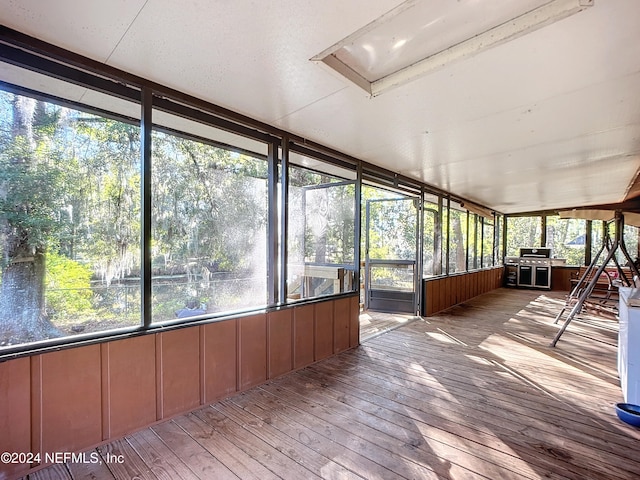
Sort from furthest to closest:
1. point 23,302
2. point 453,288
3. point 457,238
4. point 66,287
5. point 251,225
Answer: point 457,238
point 453,288
point 251,225
point 66,287
point 23,302

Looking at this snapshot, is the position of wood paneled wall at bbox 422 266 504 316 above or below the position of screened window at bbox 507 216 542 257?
below

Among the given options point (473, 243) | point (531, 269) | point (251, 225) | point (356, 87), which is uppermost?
point (356, 87)

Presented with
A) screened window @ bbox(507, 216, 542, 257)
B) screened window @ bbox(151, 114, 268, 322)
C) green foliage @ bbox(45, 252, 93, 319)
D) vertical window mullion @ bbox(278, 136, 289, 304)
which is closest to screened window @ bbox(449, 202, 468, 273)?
screened window @ bbox(507, 216, 542, 257)

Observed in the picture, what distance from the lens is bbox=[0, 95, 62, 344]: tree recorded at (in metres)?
1.69

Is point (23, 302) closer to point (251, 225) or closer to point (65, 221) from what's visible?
point (65, 221)

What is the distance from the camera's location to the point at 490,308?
6.21m

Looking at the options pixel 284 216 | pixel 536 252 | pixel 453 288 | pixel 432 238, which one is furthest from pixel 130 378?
pixel 536 252

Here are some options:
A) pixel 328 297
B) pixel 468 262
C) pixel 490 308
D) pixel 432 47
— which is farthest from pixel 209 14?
pixel 468 262

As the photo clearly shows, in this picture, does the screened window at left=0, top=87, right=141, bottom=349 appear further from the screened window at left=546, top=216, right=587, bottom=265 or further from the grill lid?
the screened window at left=546, top=216, right=587, bottom=265

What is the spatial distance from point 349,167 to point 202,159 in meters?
1.77

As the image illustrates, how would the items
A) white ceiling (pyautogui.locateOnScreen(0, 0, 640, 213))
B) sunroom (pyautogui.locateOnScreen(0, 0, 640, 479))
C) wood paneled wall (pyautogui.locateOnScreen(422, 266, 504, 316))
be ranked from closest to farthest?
white ceiling (pyautogui.locateOnScreen(0, 0, 640, 213)) → sunroom (pyautogui.locateOnScreen(0, 0, 640, 479)) → wood paneled wall (pyautogui.locateOnScreen(422, 266, 504, 316))

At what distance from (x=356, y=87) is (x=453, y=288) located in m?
5.26

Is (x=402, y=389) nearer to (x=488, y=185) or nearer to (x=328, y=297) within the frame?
(x=328, y=297)

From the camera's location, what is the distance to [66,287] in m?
1.90
